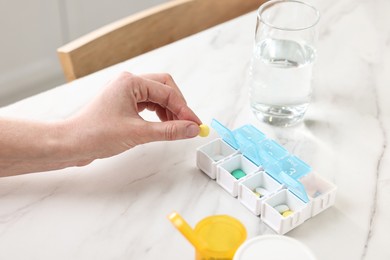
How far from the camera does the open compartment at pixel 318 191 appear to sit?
3.08 ft

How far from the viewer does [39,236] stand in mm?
921

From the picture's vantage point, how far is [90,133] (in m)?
1.01

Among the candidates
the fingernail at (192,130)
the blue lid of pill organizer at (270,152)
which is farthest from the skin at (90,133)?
the blue lid of pill organizer at (270,152)

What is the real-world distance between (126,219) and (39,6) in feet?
4.68

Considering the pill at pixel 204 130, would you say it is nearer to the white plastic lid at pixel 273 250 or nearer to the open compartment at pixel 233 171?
the open compartment at pixel 233 171

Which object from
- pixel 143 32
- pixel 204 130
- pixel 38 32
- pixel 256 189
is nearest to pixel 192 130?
pixel 204 130

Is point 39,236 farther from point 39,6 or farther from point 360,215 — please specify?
point 39,6

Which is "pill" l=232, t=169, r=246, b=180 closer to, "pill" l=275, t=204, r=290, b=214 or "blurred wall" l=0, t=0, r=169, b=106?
"pill" l=275, t=204, r=290, b=214

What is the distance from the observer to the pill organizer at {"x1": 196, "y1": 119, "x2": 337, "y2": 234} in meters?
0.93

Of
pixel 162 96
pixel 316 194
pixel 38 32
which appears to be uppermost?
pixel 162 96

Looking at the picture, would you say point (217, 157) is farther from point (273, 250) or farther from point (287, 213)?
point (273, 250)

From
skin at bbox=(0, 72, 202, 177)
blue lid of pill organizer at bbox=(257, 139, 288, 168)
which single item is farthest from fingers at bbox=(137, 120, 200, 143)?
blue lid of pill organizer at bbox=(257, 139, 288, 168)

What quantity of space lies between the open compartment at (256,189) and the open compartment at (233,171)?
1cm

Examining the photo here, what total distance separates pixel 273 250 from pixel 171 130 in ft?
1.05
